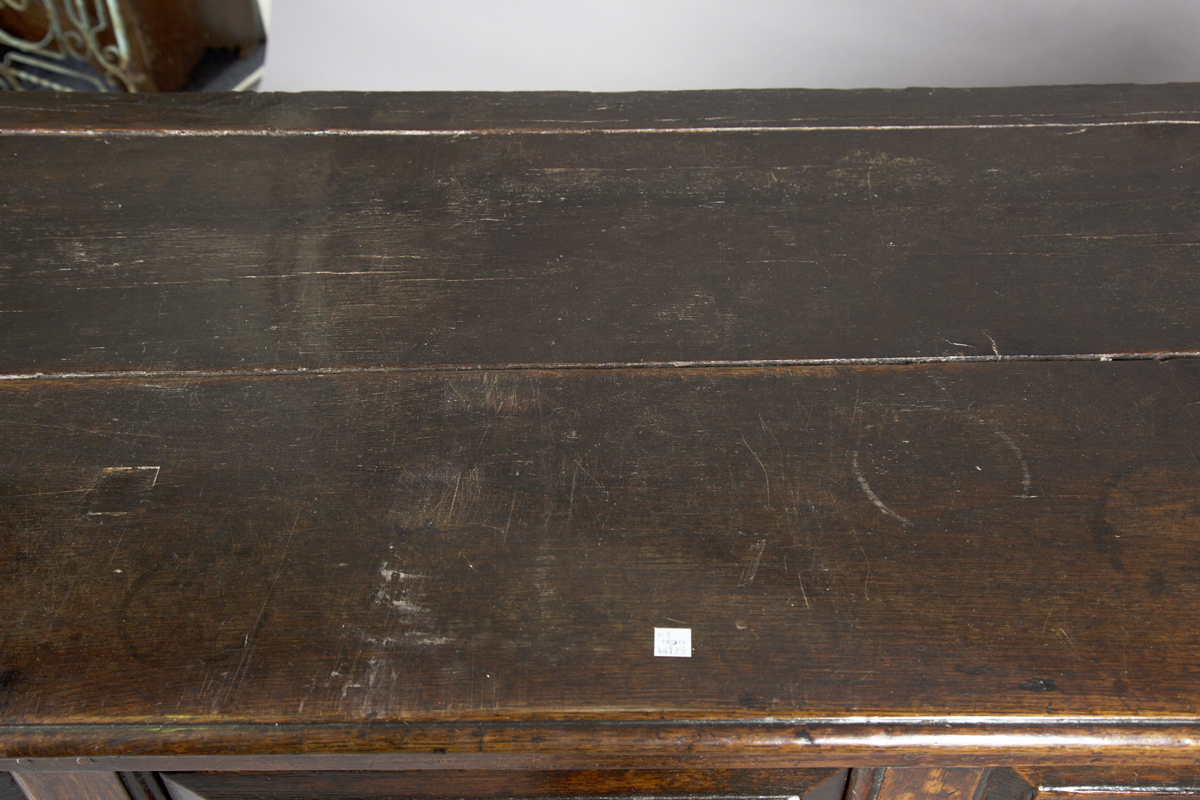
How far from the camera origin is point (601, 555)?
65 cm

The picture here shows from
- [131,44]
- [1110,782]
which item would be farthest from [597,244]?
[131,44]

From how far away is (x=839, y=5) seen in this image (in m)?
1.89

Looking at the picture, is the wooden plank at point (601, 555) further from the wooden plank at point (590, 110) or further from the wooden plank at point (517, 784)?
the wooden plank at point (590, 110)

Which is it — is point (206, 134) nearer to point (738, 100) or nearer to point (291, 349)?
point (291, 349)

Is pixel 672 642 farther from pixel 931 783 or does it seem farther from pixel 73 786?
pixel 73 786

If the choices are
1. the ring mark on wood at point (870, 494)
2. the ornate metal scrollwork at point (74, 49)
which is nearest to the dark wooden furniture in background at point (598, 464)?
the ring mark on wood at point (870, 494)

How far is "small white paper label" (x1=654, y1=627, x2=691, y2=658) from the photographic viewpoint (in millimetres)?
598

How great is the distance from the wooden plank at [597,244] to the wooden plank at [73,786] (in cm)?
31

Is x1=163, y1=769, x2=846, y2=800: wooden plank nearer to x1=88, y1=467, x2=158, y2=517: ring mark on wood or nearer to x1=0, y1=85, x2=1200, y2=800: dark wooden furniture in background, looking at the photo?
x1=0, y1=85, x2=1200, y2=800: dark wooden furniture in background

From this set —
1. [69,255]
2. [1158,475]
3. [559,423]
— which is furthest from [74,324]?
[1158,475]

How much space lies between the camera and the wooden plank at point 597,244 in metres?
0.80

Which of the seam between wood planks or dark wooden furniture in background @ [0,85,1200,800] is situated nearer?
dark wooden furniture in background @ [0,85,1200,800]

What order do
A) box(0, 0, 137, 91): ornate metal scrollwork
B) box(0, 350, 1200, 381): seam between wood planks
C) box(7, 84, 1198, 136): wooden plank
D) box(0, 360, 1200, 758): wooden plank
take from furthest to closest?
box(0, 0, 137, 91): ornate metal scrollwork → box(7, 84, 1198, 136): wooden plank → box(0, 350, 1200, 381): seam between wood planks → box(0, 360, 1200, 758): wooden plank

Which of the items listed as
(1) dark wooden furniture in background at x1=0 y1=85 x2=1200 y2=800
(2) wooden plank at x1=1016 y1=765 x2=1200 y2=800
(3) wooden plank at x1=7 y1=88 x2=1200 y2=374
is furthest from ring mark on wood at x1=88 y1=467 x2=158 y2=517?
(2) wooden plank at x1=1016 y1=765 x2=1200 y2=800
